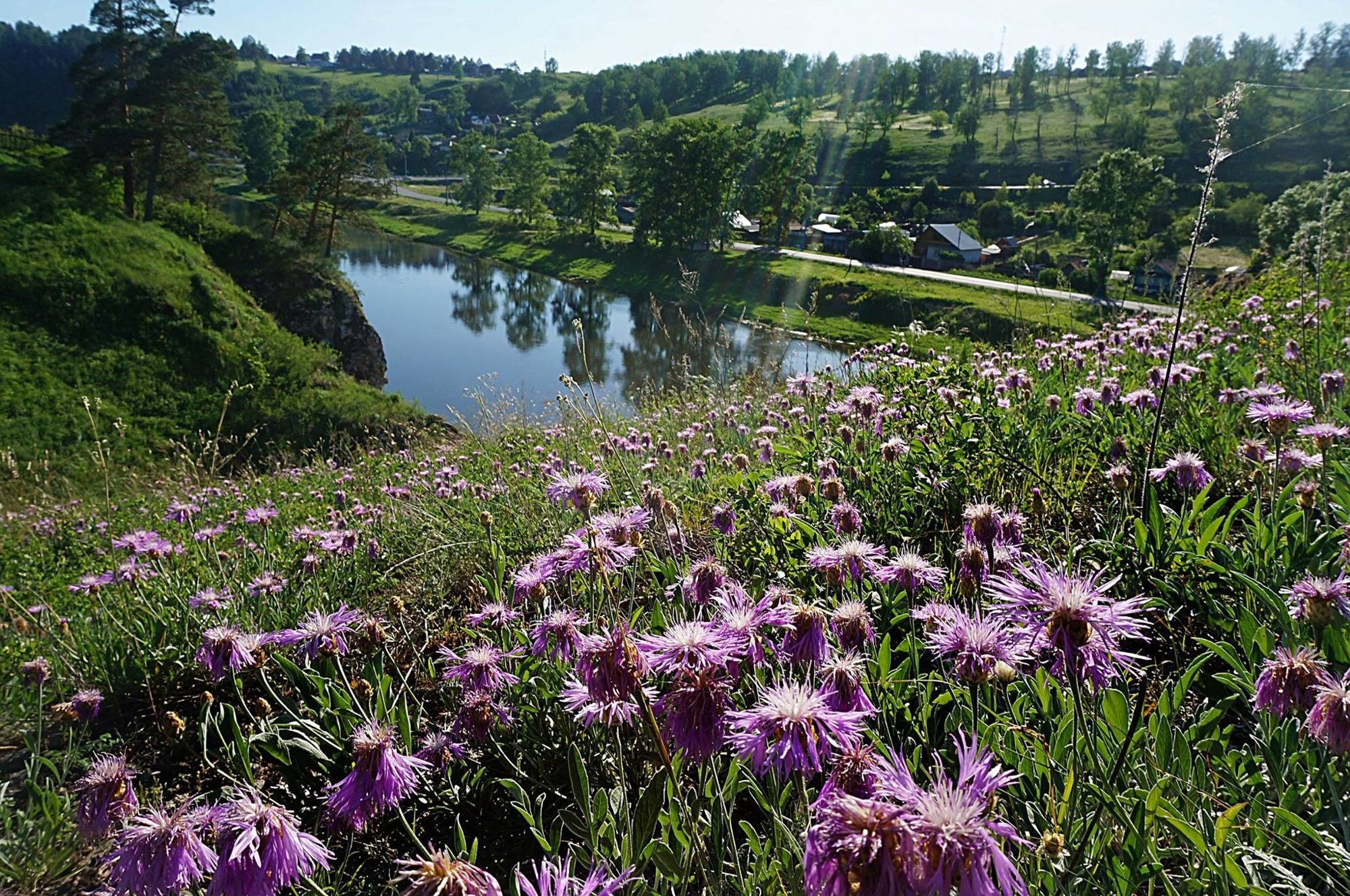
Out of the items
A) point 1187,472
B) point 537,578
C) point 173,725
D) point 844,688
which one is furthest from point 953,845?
point 173,725

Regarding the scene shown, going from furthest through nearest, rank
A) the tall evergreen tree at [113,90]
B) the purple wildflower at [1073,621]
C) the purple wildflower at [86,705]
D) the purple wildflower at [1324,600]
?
the tall evergreen tree at [113,90]
the purple wildflower at [86,705]
the purple wildflower at [1324,600]
the purple wildflower at [1073,621]

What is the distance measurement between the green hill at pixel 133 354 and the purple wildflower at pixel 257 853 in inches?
624

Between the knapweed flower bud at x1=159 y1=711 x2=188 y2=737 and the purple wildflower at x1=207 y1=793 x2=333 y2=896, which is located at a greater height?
the purple wildflower at x1=207 y1=793 x2=333 y2=896

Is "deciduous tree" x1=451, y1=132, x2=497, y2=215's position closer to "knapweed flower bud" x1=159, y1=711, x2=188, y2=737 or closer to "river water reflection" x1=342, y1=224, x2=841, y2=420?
"river water reflection" x1=342, y1=224, x2=841, y2=420

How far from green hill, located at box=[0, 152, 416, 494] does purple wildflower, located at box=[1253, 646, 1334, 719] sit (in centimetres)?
1661

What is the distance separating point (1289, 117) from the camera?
79.3 meters

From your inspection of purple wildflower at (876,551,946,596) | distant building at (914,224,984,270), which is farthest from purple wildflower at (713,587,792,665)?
distant building at (914,224,984,270)

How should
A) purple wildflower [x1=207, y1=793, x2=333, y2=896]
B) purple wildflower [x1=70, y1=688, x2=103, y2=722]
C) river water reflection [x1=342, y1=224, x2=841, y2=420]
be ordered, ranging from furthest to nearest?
river water reflection [x1=342, y1=224, x2=841, y2=420], purple wildflower [x1=70, y1=688, x2=103, y2=722], purple wildflower [x1=207, y1=793, x2=333, y2=896]

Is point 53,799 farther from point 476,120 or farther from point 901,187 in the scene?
point 476,120

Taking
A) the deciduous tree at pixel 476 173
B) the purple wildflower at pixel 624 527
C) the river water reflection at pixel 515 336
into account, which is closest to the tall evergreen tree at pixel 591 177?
the river water reflection at pixel 515 336

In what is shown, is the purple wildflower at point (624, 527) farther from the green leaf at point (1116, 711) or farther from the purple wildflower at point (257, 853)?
the green leaf at point (1116, 711)

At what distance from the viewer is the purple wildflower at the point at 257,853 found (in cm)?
122

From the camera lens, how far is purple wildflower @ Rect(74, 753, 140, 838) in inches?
70.5

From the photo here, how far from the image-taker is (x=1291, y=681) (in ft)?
4.37
